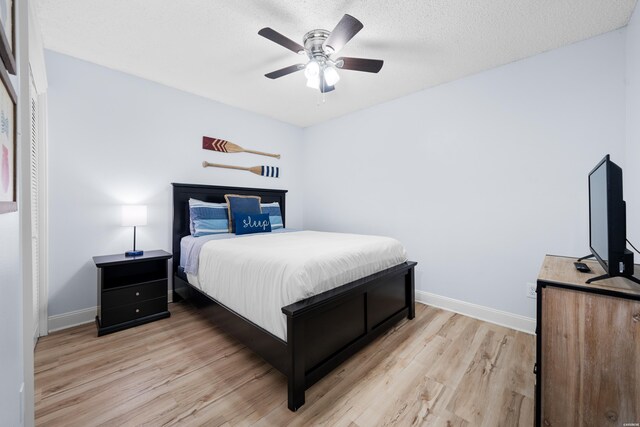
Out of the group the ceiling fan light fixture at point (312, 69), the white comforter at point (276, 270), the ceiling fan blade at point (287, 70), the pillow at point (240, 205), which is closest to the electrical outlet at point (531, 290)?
the white comforter at point (276, 270)

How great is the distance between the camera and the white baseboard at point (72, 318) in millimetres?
2434

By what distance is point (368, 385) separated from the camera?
69.3 inches

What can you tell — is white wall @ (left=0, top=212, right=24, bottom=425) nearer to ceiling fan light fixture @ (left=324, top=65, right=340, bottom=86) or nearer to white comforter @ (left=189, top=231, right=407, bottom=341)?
white comforter @ (left=189, top=231, right=407, bottom=341)

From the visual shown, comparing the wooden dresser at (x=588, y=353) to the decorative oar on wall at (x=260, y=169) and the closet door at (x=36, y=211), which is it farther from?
the closet door at (x=36, y=211)

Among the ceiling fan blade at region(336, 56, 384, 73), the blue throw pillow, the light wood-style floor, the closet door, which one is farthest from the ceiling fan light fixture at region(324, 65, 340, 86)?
the closet door

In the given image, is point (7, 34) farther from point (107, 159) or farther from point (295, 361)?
point (107, 159)

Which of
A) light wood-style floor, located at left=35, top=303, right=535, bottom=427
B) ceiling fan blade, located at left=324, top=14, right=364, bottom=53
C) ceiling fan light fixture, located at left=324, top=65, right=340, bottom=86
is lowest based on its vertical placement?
light wood-style floor, located at left=35, top=303, right=535, bottom=427

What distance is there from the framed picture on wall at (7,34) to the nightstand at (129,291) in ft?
6.46

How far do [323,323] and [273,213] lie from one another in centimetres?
236

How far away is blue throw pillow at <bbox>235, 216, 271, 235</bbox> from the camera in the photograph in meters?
3.21

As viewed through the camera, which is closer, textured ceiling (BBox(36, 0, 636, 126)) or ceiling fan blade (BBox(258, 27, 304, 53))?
ceiling fan blade (BBox(258, 27, 304, 53))

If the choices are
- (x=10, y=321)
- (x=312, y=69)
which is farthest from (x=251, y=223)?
(x=10, y=321)

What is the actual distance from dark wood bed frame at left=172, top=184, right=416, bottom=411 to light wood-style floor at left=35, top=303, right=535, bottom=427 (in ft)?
0.46

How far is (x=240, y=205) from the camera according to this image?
3445 mm
